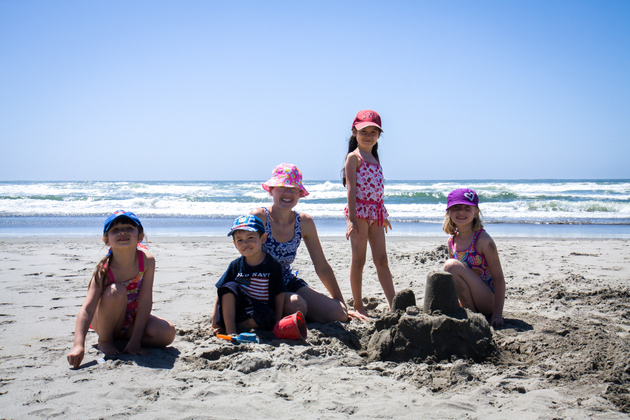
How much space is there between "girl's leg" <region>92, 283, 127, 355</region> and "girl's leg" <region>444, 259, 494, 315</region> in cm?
261

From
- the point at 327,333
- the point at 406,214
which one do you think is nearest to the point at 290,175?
the point at 327,333

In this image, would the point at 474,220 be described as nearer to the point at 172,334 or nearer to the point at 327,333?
the point at 327,333

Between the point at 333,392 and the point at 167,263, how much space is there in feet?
16.1

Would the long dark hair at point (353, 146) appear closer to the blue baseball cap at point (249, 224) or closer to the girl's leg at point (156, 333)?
the blue baseball cap at point (249, 224)

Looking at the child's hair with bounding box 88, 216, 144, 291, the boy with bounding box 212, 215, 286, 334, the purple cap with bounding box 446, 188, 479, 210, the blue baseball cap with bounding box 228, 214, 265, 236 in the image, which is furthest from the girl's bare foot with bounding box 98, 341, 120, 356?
the purple cap with bounding box 446, 188, 479, 210

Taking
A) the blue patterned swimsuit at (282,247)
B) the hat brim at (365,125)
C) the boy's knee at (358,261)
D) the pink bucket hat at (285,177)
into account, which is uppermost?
the hat brim at (365,125)

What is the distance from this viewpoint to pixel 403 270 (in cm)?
652

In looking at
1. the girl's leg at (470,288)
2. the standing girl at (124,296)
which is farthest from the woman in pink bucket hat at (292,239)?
the standing girl at (124,296)

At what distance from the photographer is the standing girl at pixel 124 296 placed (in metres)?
3.02

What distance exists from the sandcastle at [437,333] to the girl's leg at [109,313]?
1.74 m

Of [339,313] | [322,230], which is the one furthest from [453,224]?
[322,230]

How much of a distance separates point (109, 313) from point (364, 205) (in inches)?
92.4

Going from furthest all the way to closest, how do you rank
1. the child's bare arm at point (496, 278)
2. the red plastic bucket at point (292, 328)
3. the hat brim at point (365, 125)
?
1. the hat brim at point (365, 125)
2. the child's bare arm at point (496, 278)
3. the red plastic bucket at point (292, 328)

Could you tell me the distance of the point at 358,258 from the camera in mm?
4258
